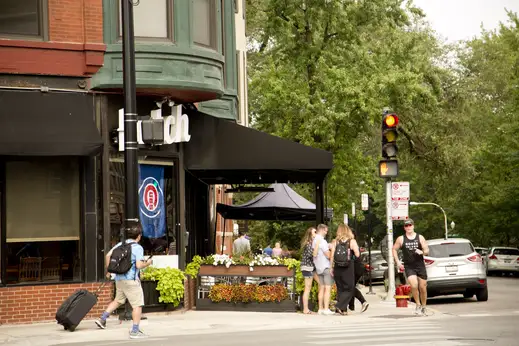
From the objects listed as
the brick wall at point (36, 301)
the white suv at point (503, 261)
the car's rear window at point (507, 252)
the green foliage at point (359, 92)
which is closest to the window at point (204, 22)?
the brick wall at point (36, 301)

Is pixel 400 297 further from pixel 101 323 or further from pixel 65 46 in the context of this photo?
pixel 65 46

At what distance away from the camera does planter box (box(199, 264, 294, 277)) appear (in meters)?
20.8

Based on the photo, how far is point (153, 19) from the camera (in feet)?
65.3

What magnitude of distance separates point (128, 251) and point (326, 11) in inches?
814

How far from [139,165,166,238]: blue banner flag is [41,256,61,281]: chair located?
1950 mm

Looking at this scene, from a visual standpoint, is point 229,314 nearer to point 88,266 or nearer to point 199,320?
point 199,320

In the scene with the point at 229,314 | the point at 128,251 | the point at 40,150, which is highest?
the point at 40,150

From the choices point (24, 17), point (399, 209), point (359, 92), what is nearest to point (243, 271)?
point (399, 209)

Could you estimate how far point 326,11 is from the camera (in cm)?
3475

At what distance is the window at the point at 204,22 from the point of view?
20.6 m

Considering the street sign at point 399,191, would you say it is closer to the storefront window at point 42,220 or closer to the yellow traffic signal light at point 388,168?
the yellow traffic signal light at point 388,168

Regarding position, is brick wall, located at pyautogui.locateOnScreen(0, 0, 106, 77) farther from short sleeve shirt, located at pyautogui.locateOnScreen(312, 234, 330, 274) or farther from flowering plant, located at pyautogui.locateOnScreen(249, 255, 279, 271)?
short sleeve shirt, located at pyautogui.locateOnScreen(312, 234, 330, 274)

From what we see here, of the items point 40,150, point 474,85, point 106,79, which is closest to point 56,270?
point 40,150

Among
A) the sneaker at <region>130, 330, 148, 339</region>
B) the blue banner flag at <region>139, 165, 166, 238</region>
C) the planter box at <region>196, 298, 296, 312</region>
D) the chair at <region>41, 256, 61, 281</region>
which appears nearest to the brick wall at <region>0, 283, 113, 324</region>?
the chair at <region>41, 256, 61, 281</region>
